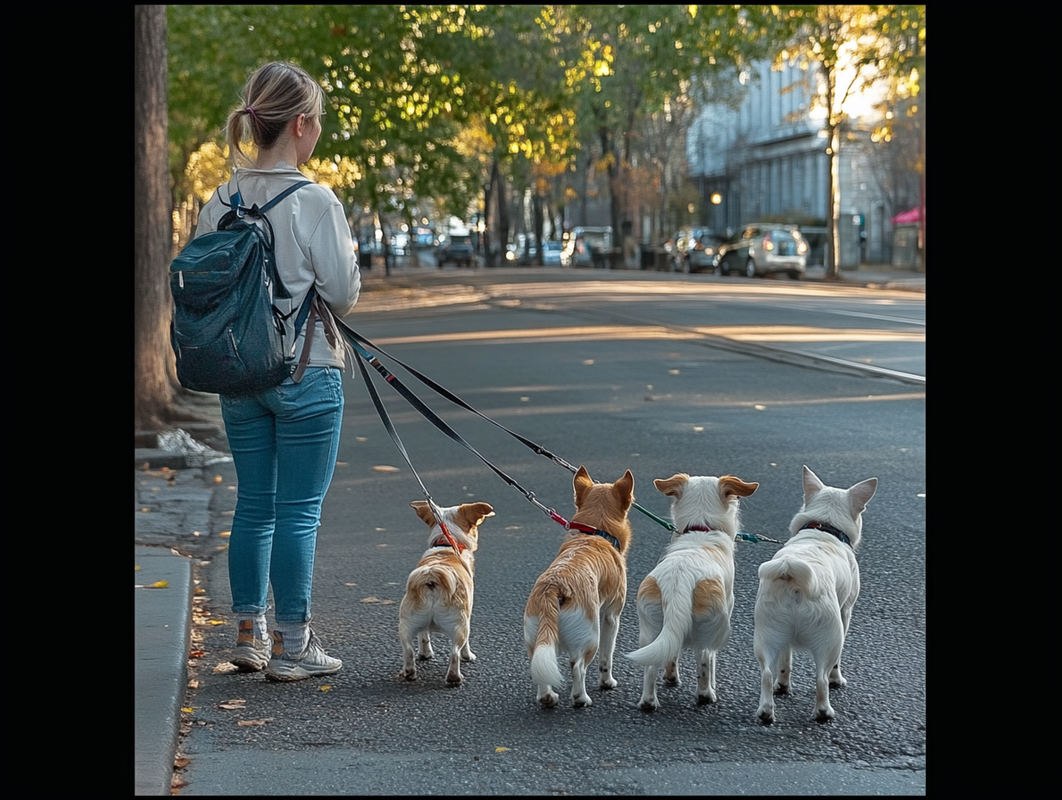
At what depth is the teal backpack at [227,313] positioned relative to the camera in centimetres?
427

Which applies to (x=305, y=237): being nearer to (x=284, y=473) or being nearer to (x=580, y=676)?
(x=284, y=473)

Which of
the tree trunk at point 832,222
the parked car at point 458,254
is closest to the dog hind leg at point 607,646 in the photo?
the tree trunk at point 832,222

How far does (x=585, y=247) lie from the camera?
212 ft

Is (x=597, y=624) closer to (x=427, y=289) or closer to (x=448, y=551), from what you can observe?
(x=448, y=551)

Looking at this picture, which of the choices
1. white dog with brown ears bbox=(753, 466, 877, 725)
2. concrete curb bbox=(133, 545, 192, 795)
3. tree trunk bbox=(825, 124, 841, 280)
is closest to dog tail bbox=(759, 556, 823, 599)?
white dog with brown ears bbox=(753, 466, 877, 725)

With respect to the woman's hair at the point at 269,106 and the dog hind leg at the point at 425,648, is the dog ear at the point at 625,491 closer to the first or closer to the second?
the dog hind leg at the point at 425,648

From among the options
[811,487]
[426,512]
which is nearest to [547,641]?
[426,512]

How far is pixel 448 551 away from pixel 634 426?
19.9 ft

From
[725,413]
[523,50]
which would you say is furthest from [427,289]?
[725,413]

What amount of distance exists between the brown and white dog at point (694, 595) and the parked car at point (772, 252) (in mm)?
39201

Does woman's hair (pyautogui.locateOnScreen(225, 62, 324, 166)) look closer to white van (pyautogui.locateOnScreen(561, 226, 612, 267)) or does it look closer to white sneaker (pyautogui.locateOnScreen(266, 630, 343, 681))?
white sneaker (pyautogui.locateOnScreen(266, 630, 343, 681))
